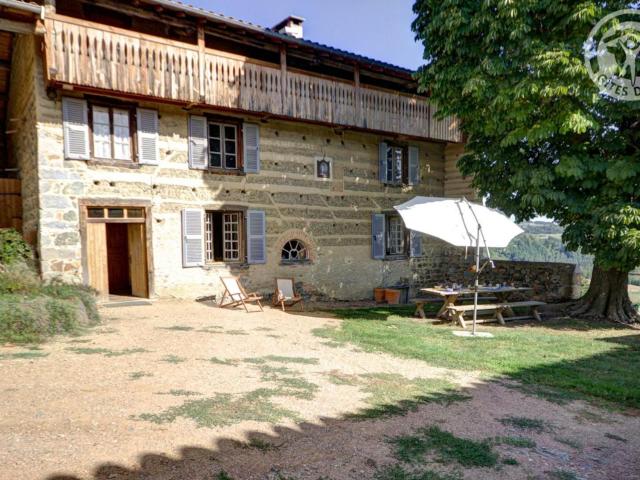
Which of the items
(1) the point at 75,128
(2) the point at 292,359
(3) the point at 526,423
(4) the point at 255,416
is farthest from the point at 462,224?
(1) the point at 75,128

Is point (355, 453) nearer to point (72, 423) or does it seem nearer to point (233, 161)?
point (72, 423)

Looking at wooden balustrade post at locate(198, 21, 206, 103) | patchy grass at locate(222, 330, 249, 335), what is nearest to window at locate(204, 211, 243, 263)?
wooden balustrade post at locate(198, 21, 206, 103)

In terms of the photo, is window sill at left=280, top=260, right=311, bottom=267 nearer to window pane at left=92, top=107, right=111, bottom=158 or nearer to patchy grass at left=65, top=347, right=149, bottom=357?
window pane at left=92, top=107, right=111, bottom=158

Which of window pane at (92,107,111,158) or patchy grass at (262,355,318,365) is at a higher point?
window pane at (92,107,111,158)

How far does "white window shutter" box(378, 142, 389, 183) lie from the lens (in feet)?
44.5

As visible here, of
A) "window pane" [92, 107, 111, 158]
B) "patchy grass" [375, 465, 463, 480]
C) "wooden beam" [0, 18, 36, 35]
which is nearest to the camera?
"patchy grass" [375, 465, 463, 480]

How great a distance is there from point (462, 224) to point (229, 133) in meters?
6.41

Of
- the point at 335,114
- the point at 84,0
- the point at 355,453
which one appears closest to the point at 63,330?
the point at 355,453

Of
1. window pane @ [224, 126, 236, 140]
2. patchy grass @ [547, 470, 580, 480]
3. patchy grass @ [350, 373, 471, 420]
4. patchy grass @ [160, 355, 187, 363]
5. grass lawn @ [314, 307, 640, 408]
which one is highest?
window pane @ [224, 126, 236, 140]

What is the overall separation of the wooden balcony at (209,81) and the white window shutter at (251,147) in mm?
749

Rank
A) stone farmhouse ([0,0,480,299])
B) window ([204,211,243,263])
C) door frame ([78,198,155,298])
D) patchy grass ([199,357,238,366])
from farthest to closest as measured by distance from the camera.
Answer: window ([204,211,243,263])
door frame ([78,198,155,298])
stone farmhouse ([0,0,480,299])
patchy grass ([199,357,238,366])

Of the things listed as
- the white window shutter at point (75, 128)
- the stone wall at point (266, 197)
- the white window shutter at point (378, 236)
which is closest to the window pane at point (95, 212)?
the stone wall at point (266, 197)

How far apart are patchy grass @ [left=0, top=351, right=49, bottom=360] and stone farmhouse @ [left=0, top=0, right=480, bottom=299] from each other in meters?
3.99

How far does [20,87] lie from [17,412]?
32.4 ft
